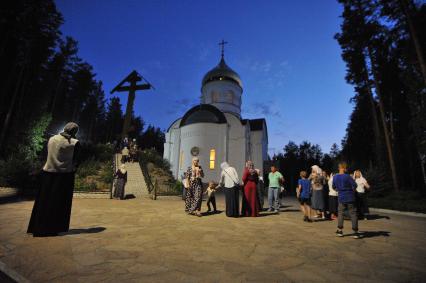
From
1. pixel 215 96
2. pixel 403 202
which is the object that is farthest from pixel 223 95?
pixel 403 202

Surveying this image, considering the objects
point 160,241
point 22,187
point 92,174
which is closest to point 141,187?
point 92,174

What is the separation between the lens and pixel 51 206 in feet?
15.2

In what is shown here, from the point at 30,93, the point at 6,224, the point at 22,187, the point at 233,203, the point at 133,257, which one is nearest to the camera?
the point at 133,257

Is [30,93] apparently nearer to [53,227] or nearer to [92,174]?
[92,174]

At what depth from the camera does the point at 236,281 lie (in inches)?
110

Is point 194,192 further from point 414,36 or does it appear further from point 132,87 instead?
point 132,87

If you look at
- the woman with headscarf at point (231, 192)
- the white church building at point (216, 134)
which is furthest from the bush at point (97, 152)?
the woman with headscarf at point (231, 192)

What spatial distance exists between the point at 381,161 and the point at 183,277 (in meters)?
22.6

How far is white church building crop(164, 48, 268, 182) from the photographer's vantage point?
29.2m

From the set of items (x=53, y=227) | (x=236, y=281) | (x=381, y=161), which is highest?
(x=381, y=161)

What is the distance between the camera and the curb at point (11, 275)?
253 cm

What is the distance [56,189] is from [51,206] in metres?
0.32

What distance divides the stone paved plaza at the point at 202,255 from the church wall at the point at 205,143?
75.0 feet

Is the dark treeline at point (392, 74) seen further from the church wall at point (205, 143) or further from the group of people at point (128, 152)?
the group of people at point (128, 152)
